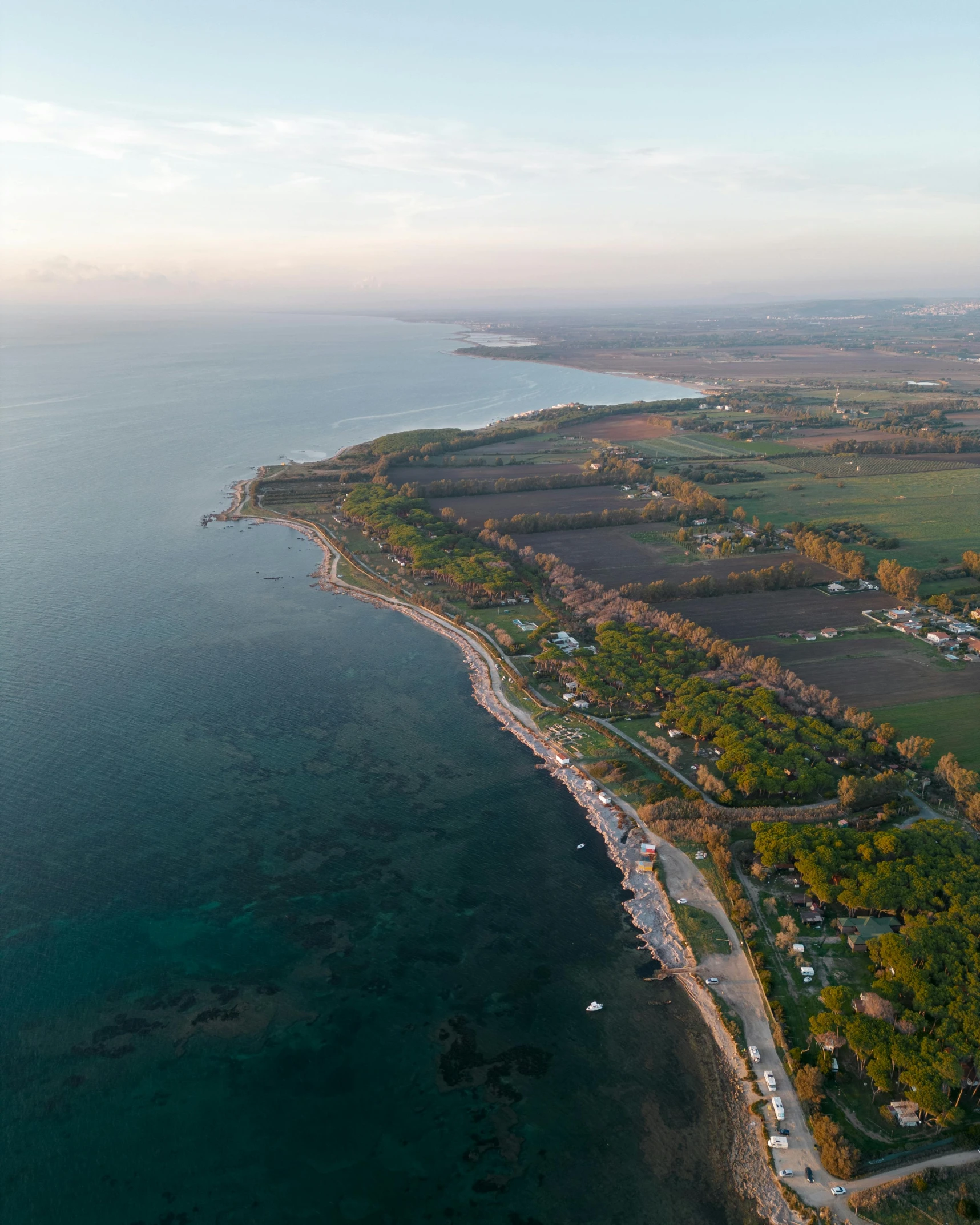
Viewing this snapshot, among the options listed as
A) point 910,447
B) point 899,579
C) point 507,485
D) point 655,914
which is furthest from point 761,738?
point 910,447

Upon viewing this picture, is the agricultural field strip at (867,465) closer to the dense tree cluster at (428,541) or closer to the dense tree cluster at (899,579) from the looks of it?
the dense tree cluster at (899,579)

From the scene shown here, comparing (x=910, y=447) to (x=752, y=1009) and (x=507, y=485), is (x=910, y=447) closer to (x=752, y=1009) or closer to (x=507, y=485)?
(x=507, y=485)

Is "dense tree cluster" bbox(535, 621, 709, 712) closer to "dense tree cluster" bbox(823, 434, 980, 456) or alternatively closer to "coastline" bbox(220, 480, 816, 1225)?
"coastline" bbox(220, 480, 816, 1225)

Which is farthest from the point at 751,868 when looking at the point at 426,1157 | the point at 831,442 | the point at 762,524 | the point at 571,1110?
the point at 831,442

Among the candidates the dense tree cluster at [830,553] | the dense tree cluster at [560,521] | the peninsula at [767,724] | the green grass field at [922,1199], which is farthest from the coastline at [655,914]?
the dense tree cluster at [830,553]

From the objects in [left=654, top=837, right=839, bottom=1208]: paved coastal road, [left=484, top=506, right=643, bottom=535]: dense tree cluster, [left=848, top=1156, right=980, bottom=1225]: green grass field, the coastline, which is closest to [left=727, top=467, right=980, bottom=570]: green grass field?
[left=484, top=506, right=643, bottom=535]: dense tree cluster

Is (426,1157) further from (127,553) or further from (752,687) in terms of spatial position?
(127,553)
